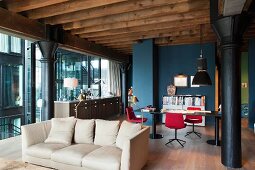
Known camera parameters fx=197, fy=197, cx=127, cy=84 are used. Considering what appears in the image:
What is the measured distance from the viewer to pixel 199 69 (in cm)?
506

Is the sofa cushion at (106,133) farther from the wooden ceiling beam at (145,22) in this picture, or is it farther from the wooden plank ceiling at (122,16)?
the wooden ceiling beam at (145,22)

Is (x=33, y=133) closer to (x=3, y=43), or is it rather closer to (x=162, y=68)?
(x=3, y=43)

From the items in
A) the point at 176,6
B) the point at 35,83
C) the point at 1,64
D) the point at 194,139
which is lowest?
the point at 194,139

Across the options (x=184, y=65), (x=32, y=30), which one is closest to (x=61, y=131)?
(x=32, y=30)

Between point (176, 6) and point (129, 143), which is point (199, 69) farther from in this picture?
point (129, 143)

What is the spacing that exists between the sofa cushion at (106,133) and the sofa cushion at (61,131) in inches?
19.8

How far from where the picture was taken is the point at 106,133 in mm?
3479

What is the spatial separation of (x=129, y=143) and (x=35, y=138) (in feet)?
6.19

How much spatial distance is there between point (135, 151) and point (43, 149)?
1553mm

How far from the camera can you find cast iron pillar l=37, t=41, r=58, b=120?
5289 millimetres

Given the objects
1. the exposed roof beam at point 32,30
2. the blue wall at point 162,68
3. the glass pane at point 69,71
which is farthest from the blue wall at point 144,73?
the glass pane at point 69,71

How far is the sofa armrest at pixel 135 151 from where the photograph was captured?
274cm

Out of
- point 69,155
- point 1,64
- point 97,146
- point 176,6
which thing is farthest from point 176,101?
point 1,64

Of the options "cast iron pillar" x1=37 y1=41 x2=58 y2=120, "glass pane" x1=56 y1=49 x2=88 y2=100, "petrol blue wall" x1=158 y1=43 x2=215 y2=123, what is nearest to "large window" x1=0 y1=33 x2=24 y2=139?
"cast iron pillar" x1=37 y1=41 x2=58 y2=120
